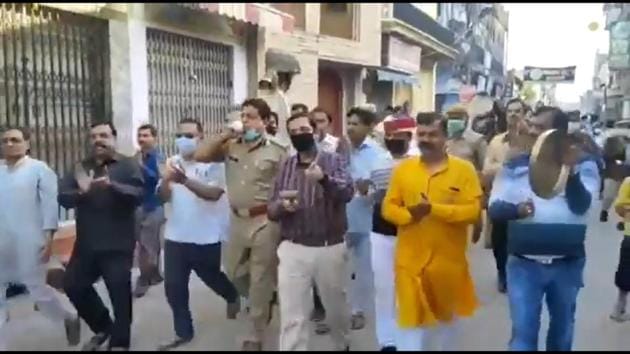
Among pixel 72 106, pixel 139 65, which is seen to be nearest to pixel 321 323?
pixel 72 106

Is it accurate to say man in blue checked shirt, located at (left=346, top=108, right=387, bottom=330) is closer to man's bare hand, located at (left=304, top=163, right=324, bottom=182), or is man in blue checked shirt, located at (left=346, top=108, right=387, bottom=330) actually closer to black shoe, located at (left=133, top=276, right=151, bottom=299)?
man's bare hand, located at (left=304, top=163, right=324, bottom=182)

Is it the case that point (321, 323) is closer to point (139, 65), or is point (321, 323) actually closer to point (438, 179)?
point (438, 179)

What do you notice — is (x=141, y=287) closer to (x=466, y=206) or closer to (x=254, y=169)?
(x=254, y=169)

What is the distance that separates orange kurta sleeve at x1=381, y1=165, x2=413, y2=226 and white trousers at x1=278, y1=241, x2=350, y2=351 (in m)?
0.61

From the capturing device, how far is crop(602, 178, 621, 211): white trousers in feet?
43.9

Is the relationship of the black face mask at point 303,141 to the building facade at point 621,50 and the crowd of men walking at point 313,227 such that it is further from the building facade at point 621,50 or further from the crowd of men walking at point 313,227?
Result: the building facade at point 621,50

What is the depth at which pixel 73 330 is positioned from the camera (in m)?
5.88

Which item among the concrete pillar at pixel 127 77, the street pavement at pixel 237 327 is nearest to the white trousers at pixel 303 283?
the street pavement at pixel 237 327

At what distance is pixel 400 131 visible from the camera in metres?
5.59

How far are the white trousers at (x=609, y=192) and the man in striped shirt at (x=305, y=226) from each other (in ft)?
30.6

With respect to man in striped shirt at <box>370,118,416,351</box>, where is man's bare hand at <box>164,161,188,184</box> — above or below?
above

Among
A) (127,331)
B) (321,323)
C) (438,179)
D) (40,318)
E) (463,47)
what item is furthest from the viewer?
(463,47)

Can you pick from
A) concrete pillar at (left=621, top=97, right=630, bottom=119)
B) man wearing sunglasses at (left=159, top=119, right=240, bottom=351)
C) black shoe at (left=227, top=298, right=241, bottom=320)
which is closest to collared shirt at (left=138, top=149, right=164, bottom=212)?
black shoe at (left=227, top=298, right=241, bottom=320)

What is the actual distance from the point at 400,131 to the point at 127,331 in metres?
2.11
